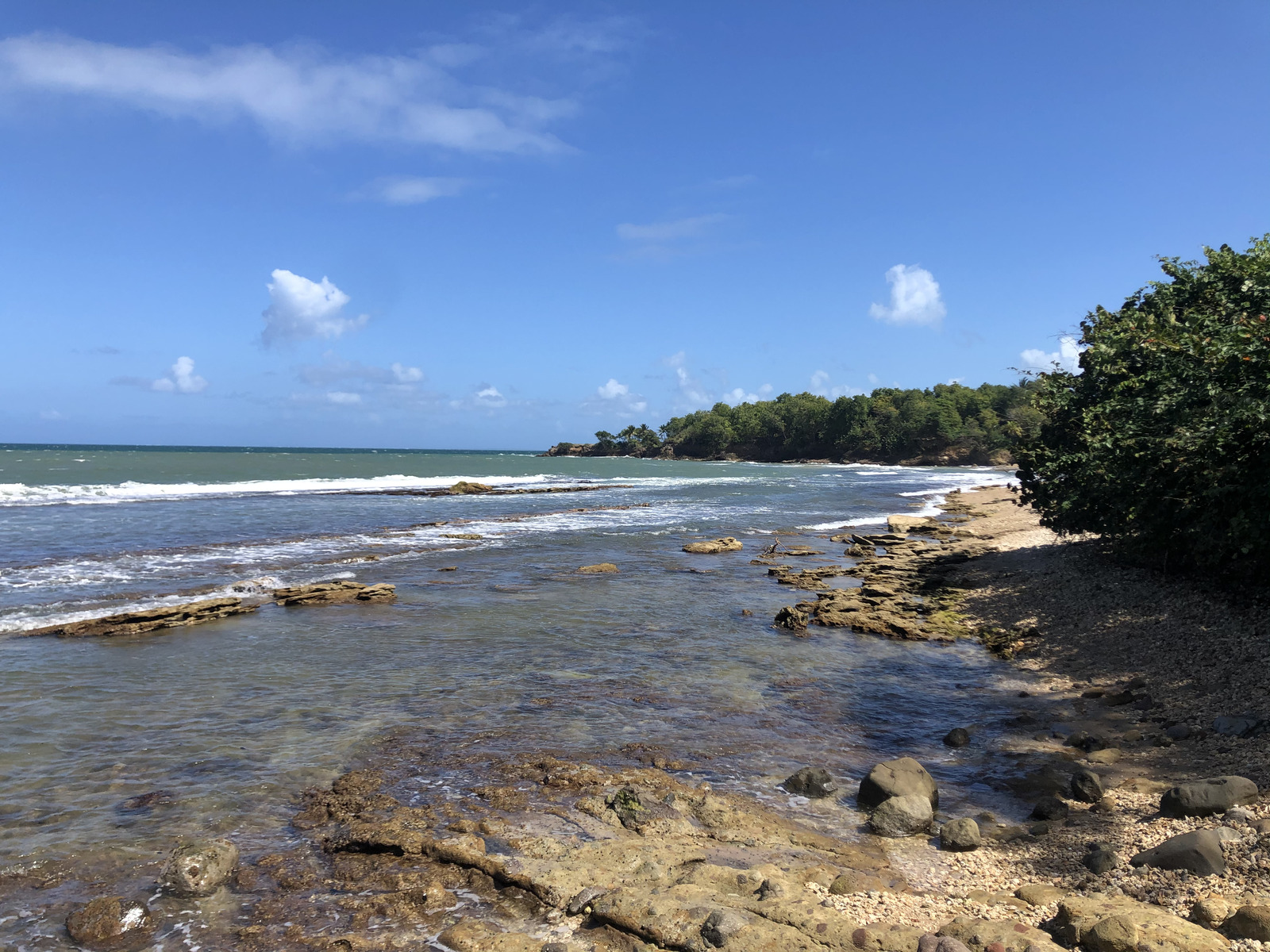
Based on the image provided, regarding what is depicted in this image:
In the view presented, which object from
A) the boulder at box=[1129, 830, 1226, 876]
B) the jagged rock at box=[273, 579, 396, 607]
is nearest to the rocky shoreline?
the boulder at box=[1129, 830, 1226, 876]

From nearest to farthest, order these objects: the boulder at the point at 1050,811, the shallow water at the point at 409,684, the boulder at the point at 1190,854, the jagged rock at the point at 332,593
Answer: the boulder at the point at 1190,854
the boulder at the point at 1050,811
the shallow water at the point at 409,684
the jagged rock at the point at 332,593

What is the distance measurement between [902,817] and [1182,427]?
801 cm

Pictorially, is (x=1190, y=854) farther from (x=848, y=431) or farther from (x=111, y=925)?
(x=848, y=431)

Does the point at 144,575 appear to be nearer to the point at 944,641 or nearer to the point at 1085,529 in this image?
the point at 944,641

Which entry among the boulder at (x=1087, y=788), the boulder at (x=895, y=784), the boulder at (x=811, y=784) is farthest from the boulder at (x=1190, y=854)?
the boulder at (x=811, y=784)

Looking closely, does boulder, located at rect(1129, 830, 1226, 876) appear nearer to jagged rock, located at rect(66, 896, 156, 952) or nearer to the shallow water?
the shallow water

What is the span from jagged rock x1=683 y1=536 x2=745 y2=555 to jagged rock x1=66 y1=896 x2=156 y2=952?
21635 millimetres

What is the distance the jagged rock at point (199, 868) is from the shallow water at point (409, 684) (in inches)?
18.5

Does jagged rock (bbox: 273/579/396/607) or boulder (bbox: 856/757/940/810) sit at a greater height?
jagged rock (bbox: 273/579/396/607)

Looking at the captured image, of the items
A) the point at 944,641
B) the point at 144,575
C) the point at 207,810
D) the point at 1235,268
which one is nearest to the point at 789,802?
the point at 207,810

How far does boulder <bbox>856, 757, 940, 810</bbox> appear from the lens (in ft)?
24.0

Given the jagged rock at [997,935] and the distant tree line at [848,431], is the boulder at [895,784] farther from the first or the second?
the distant tree line at [848,431]

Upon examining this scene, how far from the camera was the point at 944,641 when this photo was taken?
47.6 ft

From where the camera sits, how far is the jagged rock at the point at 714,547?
87.2 feet
